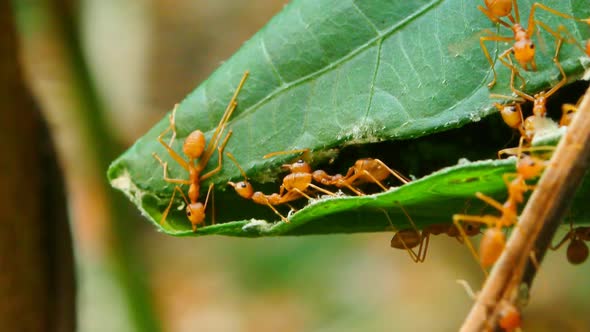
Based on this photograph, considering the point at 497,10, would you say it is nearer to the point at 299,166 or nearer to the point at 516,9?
the point at 516,9

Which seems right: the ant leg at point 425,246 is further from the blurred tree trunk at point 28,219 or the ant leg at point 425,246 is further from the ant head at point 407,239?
the blurred tree trunk at point 28,219

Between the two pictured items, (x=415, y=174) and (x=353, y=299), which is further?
(x=353, y=299)

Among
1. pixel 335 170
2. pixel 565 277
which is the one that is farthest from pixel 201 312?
pixel 335 170

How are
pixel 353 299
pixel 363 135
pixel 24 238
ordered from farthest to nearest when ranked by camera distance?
pixel 353 299 < pixel 24 238 < pixel 363 135

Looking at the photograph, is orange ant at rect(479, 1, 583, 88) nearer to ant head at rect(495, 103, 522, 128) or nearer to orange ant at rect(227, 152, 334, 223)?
ant head at rect(495, 103, 522, 128)

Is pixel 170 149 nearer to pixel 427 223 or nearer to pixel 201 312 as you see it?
pixel 427 223
